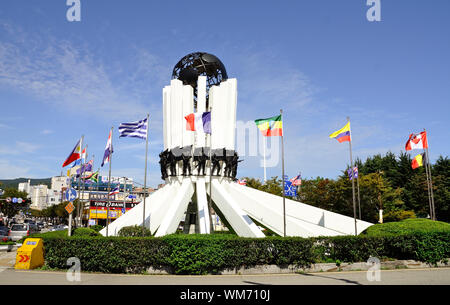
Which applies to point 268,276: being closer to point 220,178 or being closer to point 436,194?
point 220,178

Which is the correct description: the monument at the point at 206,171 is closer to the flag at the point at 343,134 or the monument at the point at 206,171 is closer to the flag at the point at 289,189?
the flag at the point at 343,134

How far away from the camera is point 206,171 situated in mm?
23156

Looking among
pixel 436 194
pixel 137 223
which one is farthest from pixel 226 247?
pixel 436 194

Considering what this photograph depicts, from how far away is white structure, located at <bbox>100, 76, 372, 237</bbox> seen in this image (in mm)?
18891

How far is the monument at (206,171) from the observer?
795 inches

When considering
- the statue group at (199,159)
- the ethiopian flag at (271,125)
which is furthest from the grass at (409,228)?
the statue group at (199,159)

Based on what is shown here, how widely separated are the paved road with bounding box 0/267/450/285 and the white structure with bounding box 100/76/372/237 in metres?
5.03

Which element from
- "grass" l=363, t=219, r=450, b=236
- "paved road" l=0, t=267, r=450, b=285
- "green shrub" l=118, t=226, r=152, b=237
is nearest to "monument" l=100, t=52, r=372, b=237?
"green shrub" l=118, t=226, r=152, b=237

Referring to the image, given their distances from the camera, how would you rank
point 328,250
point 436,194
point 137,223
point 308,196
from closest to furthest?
point 328,250 → point 137,223 → point 436,194 → point 308,196

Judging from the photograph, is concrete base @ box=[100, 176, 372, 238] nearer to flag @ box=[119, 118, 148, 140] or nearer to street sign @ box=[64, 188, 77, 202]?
street sign @ box=[64, 188, 77, 202]

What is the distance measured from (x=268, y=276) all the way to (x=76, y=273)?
25.4 ft

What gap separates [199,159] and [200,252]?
10.9m
